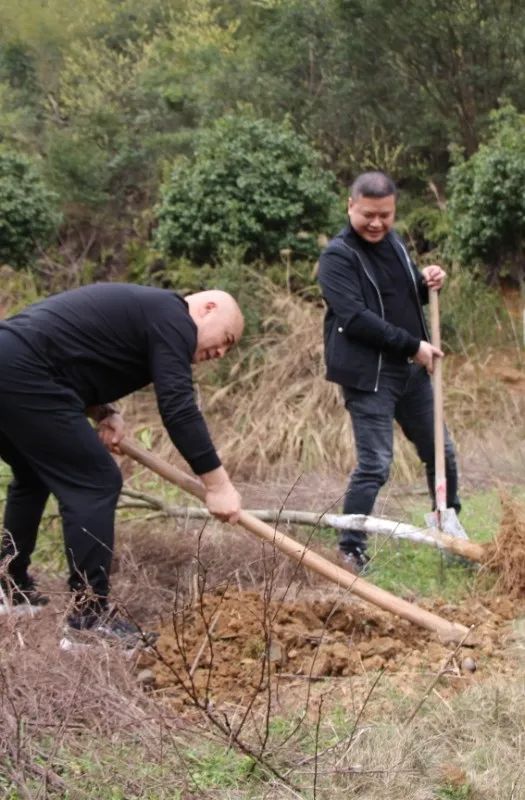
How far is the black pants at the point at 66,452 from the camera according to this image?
439 centimetres

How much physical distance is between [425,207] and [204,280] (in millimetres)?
3005

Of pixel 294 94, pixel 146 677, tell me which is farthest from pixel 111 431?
pixel 294 94

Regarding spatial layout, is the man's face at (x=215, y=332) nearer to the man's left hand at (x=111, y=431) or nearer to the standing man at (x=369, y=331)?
the man's left hand at (x=111, y=431)

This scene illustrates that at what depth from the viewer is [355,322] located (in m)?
5.46

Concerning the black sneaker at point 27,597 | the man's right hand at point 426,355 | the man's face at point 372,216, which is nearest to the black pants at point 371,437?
the man's right hand at point 426,355

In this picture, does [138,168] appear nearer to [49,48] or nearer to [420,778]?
[49,48]

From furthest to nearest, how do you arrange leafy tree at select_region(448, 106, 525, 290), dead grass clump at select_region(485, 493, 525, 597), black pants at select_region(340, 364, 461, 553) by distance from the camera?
leafy tree at select_region(448, 106, 525, 290)
black pants at select_region(340, 364, 461, 553)
dead grass clump at select_region(485, 493, 525, 597)

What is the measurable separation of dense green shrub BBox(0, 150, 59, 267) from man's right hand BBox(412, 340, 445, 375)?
766 centimetres

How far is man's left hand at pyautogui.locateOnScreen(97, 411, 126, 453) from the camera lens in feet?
16.1

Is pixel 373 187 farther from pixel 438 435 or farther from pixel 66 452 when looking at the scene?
pixel 66 452

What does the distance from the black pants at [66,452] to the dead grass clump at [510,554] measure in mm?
1785

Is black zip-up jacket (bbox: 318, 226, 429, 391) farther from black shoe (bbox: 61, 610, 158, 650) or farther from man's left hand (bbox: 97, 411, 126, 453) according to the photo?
black shoe (bbox: 61, 610, 158, 650)

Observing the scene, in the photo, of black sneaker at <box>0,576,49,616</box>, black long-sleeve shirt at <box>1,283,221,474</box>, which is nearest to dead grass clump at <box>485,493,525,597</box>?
black long-sleeve shirt at <box>1,283,221,474</box>

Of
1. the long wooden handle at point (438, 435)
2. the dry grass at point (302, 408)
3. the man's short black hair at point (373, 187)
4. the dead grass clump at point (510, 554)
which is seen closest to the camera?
the dead grass clump at point (510, 554)
